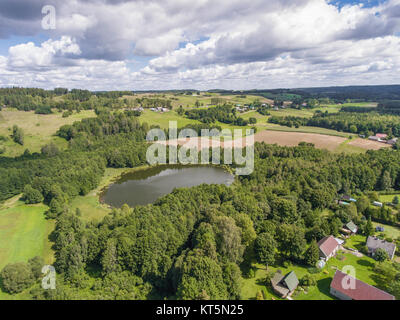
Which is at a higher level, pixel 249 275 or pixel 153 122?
pixel 153 122

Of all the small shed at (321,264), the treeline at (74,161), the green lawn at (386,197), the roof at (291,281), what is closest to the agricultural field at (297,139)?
the green lawn at (386,197)

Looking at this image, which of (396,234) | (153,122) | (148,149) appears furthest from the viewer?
(153,122)

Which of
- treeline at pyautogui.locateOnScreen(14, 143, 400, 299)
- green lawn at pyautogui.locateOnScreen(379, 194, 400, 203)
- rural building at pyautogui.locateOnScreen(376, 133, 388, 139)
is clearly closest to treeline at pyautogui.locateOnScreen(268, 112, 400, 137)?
rural building at pyautogui.locateOnScreen(376, 133, 388, 139)

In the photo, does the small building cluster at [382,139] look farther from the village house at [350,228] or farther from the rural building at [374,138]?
the village house at [350,228]

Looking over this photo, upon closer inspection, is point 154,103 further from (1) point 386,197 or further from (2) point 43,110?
(1) point 386,197

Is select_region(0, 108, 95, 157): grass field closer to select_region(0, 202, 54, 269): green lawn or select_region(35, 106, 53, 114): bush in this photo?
select_region(35, 106, 53, 114): bush

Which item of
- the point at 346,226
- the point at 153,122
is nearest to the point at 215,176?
the point at 346,226

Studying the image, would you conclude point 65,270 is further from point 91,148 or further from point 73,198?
point 91,148
